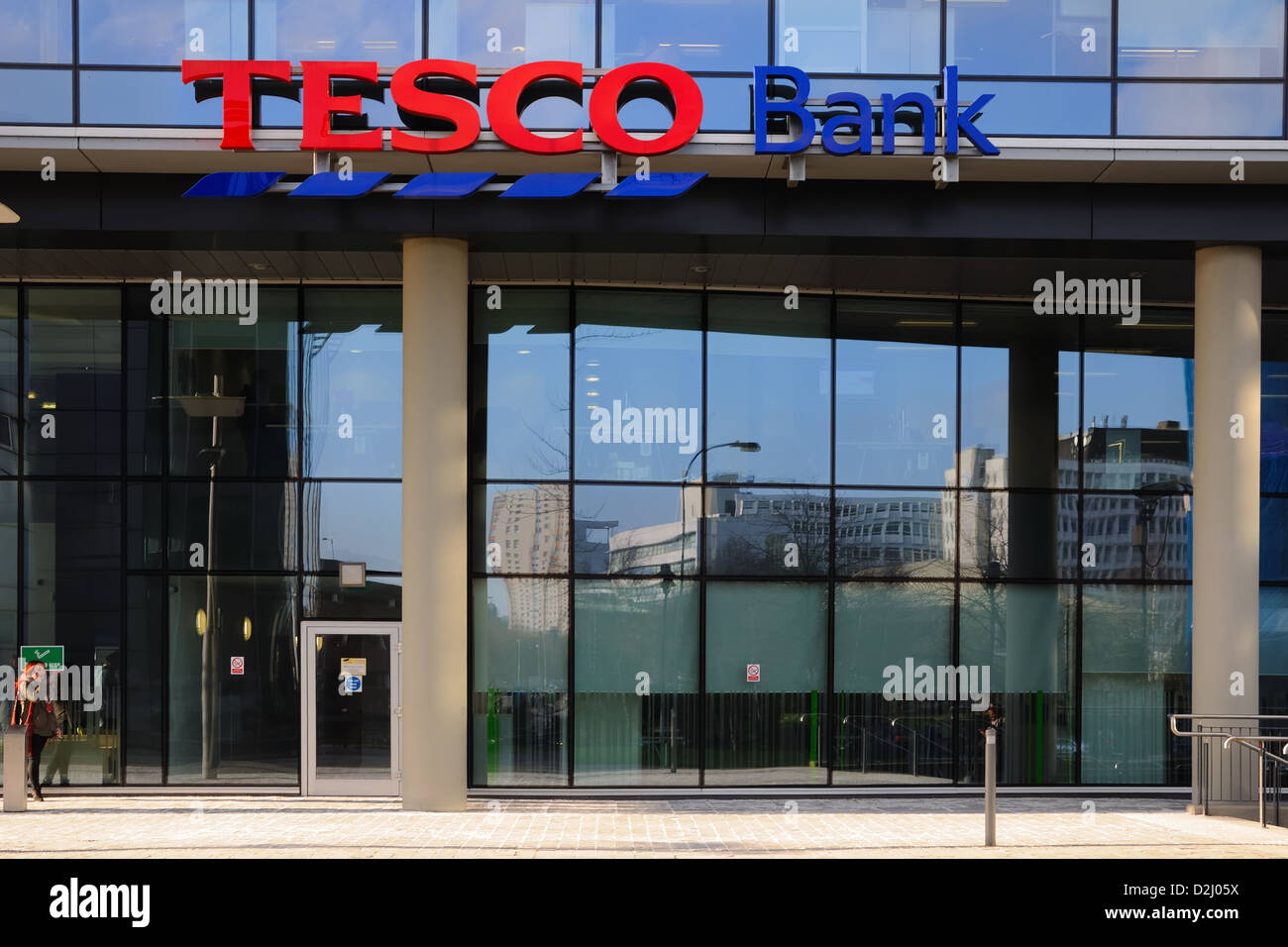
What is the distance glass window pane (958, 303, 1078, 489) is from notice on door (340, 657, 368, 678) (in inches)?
349

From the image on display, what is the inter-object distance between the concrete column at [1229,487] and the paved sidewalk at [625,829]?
6.09 feet

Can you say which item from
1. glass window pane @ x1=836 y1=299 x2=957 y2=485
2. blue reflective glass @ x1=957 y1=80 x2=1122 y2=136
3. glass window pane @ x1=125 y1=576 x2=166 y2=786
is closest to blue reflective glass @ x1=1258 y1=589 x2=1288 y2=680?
glass window pane @ x1=836 y1=299 x2=957 y2=485

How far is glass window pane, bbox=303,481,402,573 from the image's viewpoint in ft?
51.4

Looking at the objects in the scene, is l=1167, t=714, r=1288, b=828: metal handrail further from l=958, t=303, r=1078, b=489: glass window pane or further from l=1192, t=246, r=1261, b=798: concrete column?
l=958, t=303, r=1078, b=489: glass window pane

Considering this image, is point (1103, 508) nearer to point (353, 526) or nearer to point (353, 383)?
point (353, 526)

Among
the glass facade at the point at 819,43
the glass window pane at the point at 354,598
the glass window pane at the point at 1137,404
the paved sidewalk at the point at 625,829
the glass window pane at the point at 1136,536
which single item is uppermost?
the glass facade at the point at 819,43

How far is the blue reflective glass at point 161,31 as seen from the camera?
13.5m

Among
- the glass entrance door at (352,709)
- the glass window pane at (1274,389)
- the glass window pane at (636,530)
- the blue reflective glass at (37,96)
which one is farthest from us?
the glass window pane at (1274,389)

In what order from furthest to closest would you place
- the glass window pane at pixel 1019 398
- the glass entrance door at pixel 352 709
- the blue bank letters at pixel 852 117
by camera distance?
the glass window pane at pixel 1019 398, the glass entrance door at pixel 352 709, the blue bank letters at pixel 852 117

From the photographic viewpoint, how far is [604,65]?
1372cm

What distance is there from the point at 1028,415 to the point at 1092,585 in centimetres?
263

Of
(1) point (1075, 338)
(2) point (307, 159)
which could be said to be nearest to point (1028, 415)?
(1) point (1075, 338)

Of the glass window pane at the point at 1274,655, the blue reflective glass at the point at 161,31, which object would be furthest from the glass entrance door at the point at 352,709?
the glass window pane at the point at 1274,655

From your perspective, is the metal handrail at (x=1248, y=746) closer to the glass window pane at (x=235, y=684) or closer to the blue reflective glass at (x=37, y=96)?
the glass window pane at (x=235, y=684)
